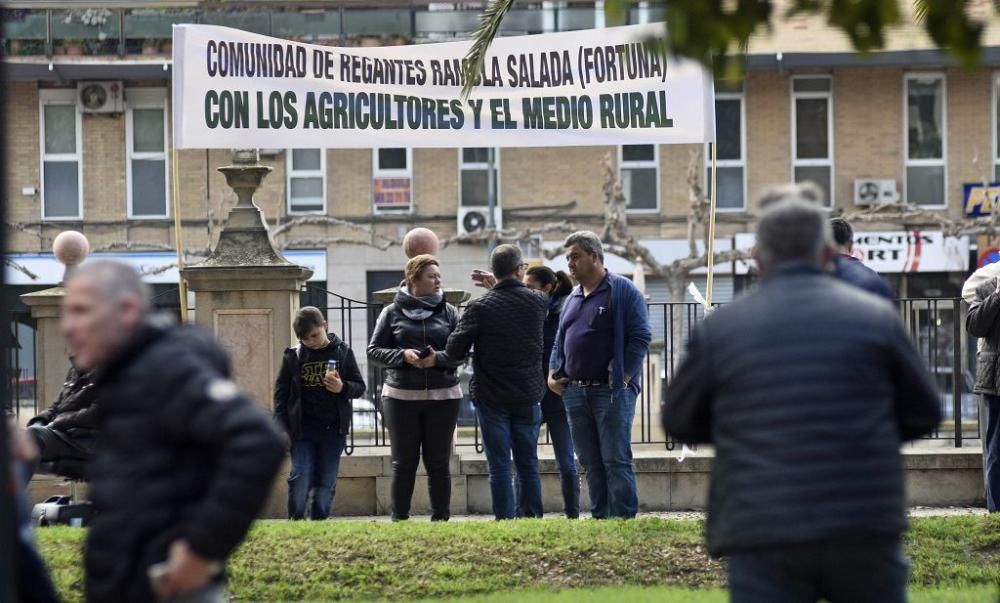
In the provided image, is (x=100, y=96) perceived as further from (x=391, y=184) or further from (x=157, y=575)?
(x=157, y=575)

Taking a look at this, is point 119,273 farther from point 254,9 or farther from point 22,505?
point 254,9

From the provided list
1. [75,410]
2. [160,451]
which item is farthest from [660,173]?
[160,451]

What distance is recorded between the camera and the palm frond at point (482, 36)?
10766mm

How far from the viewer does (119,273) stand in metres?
4.49

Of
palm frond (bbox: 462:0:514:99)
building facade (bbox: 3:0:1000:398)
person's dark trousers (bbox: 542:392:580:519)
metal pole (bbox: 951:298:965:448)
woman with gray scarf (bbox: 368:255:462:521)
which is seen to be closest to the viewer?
woman with gray scarf (bbox: 368:255:462:521)

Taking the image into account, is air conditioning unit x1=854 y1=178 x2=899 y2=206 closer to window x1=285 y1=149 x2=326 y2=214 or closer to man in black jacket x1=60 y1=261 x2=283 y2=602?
window x1=285 y1=149 x2=326 y2=214

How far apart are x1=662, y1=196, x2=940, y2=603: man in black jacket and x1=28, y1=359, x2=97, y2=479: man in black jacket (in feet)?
15.0

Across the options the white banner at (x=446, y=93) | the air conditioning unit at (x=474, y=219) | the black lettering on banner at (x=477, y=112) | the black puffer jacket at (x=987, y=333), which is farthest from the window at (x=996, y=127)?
the black puffer jacket at (x=987, y=333)

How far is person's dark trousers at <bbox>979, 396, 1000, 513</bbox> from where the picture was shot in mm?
10516

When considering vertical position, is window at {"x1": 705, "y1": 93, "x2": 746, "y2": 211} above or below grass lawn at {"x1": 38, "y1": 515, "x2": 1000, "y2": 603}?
above

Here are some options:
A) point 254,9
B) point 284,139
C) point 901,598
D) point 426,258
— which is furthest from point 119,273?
point 254,9

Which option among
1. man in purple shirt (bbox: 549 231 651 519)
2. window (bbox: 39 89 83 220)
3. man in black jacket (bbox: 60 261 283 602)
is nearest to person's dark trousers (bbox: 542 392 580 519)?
man in purple shirt (bbox: 549 231 651 519)

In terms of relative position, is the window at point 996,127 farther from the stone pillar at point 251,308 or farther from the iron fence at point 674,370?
the stone pillar at point 251,308

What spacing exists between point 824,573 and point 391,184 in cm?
2957
